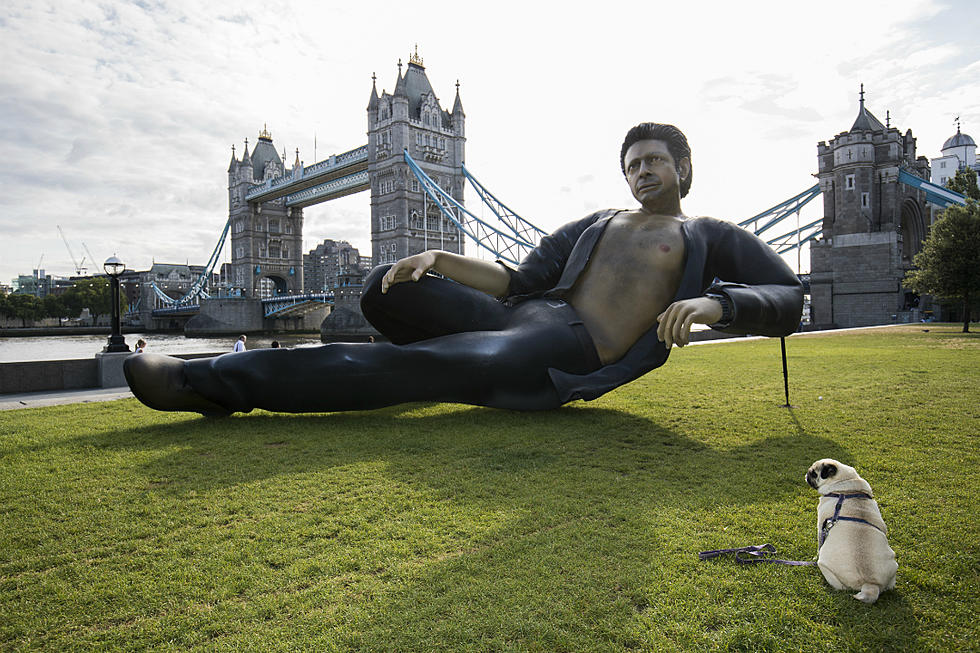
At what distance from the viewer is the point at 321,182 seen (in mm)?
66938

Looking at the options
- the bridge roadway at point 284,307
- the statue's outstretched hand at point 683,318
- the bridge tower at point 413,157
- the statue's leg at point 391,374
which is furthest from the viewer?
the bridge tower at point 413,157

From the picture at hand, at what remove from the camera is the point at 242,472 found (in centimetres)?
366

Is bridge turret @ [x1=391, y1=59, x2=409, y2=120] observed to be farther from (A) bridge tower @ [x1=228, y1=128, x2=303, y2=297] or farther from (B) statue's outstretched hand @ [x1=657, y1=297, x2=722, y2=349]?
(B) statue's outstretched hand @ [x1=657, y1=297, x2=722, y2=349]

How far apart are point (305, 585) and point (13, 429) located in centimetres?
450

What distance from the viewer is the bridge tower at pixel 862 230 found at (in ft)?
116

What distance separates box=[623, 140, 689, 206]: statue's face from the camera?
4.94 metres

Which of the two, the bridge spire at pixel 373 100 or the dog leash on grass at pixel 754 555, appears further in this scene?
the bridge spire at pixel 373 100

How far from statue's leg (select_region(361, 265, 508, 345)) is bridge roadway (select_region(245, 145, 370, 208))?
56.9 m

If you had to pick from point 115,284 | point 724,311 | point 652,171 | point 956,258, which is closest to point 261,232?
point 115,284

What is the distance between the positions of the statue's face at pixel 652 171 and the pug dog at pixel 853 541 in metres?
3.15

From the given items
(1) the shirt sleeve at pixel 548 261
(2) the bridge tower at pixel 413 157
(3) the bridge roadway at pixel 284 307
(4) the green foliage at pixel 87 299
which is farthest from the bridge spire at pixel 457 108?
(1) the shirt sleeve at pixel 548 261

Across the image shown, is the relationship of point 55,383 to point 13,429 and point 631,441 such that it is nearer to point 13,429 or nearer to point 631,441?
point 13,429

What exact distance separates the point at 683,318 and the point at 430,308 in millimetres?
2142

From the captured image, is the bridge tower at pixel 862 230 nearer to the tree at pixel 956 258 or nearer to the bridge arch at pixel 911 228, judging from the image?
the bridge arch at pixel 911 228
